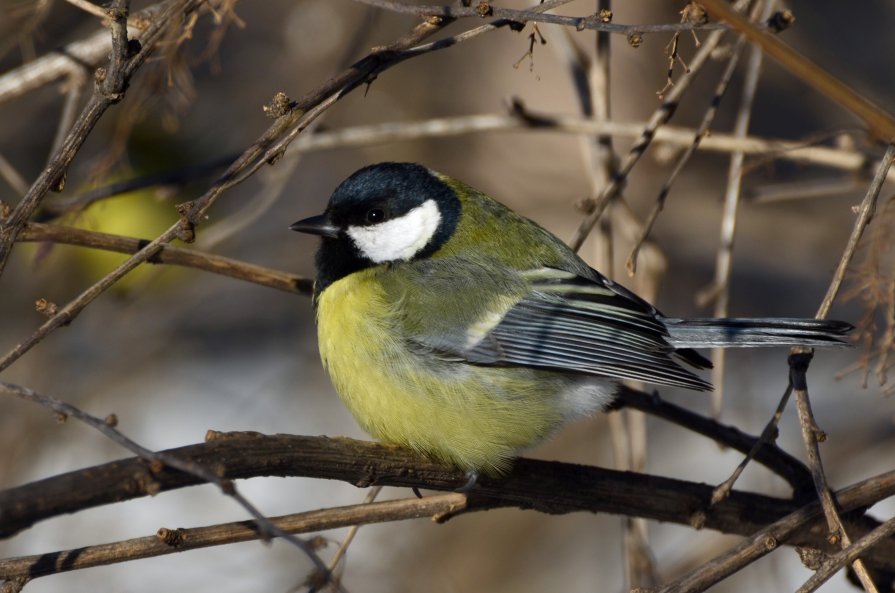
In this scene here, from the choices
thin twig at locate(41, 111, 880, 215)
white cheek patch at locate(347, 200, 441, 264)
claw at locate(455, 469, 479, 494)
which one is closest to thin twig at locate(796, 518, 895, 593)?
claw at locate(455, 469, 479, 494)

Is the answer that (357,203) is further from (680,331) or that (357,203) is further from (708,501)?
(708,501)

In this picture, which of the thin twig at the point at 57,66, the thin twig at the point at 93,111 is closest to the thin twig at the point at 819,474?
the thin twig at the point at 93,111

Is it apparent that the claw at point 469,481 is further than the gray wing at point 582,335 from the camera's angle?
No

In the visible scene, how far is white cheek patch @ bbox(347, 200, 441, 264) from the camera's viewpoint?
275cm

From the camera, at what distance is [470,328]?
2.54 m

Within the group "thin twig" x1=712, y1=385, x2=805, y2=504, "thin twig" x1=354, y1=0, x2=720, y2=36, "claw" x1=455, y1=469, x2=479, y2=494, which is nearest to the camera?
"thin twig" x1=354, y1=0, x2=720, y2=36

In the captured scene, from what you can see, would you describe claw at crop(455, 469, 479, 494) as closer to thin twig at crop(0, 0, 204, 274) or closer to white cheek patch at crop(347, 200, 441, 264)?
white cheek patch at crop(347, 200, 441, 264)

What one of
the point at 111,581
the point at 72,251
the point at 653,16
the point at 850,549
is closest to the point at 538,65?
the point at 653,16

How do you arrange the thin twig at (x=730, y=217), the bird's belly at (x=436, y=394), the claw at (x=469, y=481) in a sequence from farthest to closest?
the thin twig at (x=730, y=217), the bird's belly at (x=436, y=394), the claw at (x=469, y=481)

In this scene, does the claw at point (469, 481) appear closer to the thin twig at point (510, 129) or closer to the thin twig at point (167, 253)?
the thin twig at point (167, 253)

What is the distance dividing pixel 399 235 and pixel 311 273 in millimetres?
2448

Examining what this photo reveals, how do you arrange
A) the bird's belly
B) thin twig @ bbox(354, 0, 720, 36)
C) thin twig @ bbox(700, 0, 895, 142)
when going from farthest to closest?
1. the bird's belly
2. thin twig @ bbox(354, 0, 720, 36)
3. thin twig @ bbox(700, 0, 895, 142)

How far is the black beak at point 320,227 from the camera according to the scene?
2.71m

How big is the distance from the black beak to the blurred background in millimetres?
593
